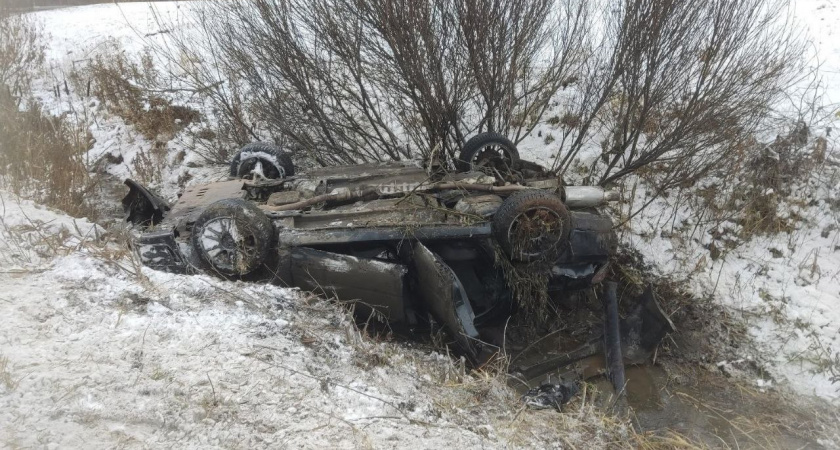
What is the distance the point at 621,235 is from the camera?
6.50 metres

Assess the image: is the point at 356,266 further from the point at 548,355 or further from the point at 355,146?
the point at 355,146

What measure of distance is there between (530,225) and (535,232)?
0.31 ft

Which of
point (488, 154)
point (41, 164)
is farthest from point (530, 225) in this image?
point (41, 164)

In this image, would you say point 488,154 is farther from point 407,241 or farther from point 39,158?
point 39,158

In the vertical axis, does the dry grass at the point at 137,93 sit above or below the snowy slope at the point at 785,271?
above

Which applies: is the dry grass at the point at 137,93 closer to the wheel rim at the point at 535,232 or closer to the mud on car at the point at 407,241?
the mud on car at the point at 407,241

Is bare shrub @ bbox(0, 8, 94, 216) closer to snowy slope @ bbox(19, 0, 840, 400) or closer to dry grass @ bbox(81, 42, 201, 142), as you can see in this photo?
dry grass @ bbox(81, 42, 201, 142)

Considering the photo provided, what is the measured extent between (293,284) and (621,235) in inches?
164

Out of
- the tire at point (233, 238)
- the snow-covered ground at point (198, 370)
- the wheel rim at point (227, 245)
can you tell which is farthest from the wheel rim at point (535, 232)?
the wheel rim at point (227, 245)

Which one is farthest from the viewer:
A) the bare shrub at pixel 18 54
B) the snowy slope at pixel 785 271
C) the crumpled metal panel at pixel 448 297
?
the bare shrub at pixel 18 54

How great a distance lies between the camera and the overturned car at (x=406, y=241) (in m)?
4.14

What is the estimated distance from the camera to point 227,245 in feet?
13.9

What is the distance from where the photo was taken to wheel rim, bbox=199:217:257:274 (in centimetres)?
420

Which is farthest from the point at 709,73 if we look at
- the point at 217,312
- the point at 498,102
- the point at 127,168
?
the point at 127,168
